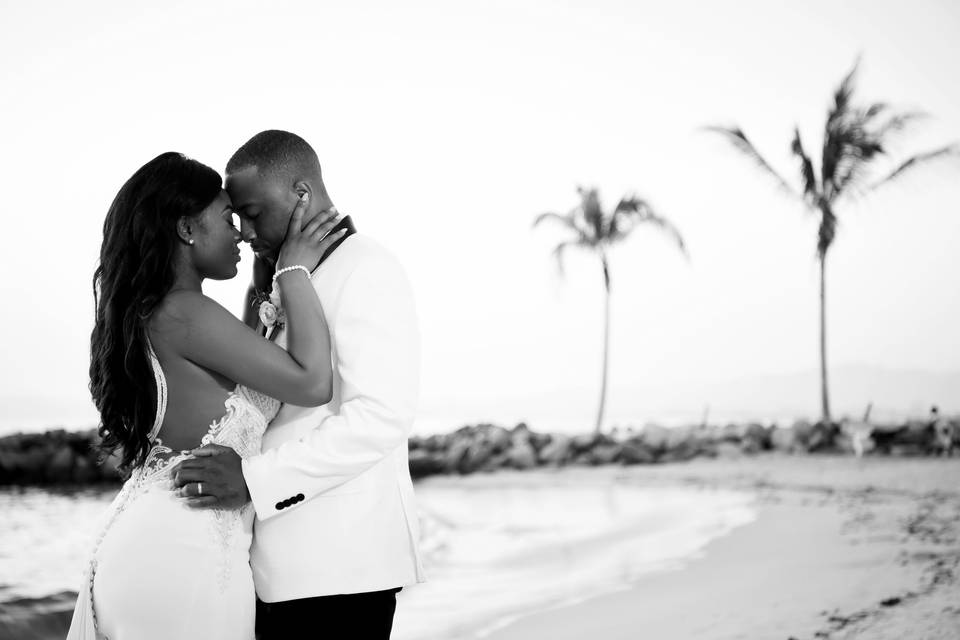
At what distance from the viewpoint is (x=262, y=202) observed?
2113mm

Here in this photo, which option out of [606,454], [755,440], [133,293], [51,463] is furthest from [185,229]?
[51,463]

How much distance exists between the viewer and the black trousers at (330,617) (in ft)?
6.33

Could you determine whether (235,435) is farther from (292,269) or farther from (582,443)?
(582,443)

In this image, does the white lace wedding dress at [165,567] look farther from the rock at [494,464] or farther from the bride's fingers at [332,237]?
the rock at [494,464]

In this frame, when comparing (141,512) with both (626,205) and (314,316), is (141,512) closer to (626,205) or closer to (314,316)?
(314,316)

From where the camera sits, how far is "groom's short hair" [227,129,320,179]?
2.09 m

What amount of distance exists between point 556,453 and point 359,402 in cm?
1108

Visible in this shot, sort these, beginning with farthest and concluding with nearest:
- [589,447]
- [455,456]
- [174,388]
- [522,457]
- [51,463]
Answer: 1. [51,463]
2. [589,447]
3. [455,456]
4. [522,457]
5. [174,388]

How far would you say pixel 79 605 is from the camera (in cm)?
191

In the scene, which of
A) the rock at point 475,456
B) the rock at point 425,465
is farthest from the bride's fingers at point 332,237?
the rock at point 475,456

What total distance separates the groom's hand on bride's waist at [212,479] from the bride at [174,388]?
11mm

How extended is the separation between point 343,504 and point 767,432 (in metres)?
11.5

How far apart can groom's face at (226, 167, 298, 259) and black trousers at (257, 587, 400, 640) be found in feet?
2.63

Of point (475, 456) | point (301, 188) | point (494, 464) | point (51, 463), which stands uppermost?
point (301, 188)
